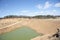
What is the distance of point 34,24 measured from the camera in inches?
103

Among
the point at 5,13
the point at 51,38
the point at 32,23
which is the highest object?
the point at 5,13

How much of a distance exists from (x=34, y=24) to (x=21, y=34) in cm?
33

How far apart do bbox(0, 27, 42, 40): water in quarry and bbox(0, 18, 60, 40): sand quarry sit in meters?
0.06

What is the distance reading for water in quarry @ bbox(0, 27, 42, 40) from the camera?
8.15ft

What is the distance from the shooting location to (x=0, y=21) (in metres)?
2.57

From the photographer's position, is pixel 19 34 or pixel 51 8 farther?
pixel 51 8

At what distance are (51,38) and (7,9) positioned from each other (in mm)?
1012

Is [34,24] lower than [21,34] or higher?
higher

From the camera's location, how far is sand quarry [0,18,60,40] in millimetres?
2529

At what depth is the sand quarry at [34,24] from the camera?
2.53m

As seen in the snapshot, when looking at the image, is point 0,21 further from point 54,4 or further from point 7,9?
point 54,4

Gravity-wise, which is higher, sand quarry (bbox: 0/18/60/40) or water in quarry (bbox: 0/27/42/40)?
sand quarry (bbox: 0/18/60/40)

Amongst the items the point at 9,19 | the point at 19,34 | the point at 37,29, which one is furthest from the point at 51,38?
the point at 9,19

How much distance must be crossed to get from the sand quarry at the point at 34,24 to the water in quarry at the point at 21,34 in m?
0.06
